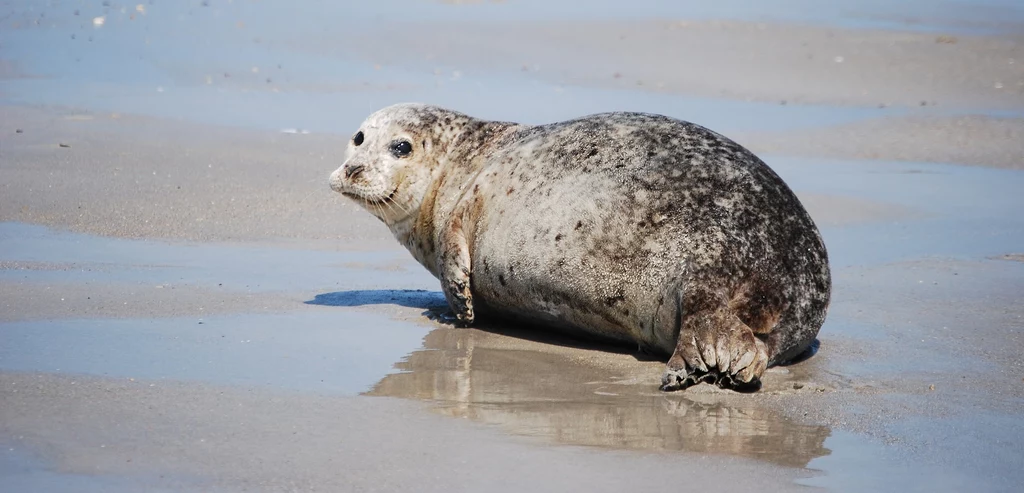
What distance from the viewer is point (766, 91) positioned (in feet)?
46.2

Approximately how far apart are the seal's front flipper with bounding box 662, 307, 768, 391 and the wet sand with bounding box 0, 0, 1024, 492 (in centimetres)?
10

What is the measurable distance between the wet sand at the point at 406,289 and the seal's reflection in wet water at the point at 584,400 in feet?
0.05

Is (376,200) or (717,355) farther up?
(376,200)

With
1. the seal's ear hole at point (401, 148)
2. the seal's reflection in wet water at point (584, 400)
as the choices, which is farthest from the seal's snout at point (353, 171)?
the seal's reflection in wet water at point (584, 400)

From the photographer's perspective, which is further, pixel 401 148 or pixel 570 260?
pixel 401 148

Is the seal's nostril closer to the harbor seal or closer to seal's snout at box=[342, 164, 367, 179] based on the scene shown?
seal's snout at box=[342, 164, 367, 179]

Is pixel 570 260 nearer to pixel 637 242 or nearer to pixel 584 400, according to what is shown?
pixel 637 242

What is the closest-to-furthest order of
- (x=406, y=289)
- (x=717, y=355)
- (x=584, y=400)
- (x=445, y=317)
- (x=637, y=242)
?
(x=584, y=400), (x=717, y=355), (x=637, y=242), (x=445, y=317), (x=406, y=289)

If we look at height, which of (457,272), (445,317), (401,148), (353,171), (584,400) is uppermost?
(401,148)

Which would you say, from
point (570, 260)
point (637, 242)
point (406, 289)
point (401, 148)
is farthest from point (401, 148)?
point (637, 242)

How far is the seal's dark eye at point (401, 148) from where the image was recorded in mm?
6434

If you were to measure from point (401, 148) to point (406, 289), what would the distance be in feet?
2.52

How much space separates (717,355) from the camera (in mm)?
4754

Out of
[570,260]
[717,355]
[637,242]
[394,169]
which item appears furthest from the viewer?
[394,169]
